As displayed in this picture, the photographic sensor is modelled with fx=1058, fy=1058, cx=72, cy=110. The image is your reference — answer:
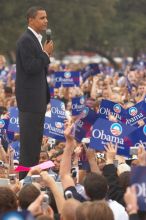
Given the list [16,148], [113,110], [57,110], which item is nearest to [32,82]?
[16,148]

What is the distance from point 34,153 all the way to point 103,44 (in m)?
60.7

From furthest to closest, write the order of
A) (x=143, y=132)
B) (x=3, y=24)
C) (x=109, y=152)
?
→ 1. (x=3, y=24)
2. (x=143, y=132)
3. (x=109, y=152)

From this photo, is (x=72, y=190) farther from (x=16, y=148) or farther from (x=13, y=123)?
(x=13, y=123)

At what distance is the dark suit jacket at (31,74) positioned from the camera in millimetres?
10070

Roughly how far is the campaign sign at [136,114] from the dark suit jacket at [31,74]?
241cm

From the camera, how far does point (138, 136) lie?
1096 centimetres

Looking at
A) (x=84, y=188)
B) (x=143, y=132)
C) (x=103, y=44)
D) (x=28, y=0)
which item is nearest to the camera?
(x=84, y=188)

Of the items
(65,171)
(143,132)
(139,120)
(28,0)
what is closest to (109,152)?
(65,171)

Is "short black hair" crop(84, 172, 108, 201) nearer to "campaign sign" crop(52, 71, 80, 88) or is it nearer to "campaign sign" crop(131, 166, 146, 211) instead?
"campaign sign" crop(131, 166, 146, 211)

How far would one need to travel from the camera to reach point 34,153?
10320 mm

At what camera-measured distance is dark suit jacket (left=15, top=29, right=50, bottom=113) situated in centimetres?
1007

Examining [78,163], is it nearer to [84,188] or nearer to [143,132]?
[143,132]

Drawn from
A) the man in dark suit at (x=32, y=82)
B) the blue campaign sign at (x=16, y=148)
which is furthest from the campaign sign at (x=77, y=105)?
the man in dark suit at (x=32, y=82)

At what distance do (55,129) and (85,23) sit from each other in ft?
143
